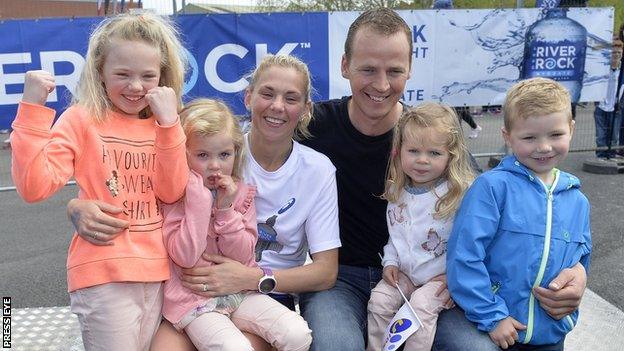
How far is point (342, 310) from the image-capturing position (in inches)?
93.2

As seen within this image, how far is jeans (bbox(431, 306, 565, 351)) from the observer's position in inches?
83.2

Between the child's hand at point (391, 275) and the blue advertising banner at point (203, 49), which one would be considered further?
the blue advertising banner at point (203, 49)

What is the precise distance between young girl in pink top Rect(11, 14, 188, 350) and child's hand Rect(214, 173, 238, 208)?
0.49 ft

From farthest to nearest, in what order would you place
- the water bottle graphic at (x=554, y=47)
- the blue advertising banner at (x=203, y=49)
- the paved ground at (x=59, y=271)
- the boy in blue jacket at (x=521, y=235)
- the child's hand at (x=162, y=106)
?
the water bottle graphic at (x=554, y=47), the blue advertising banner at (x=203, y=49), the paved ground at (x=59, y=271), the boy in blue jacket at (x=521, y=235), the child's hand at (x=162, y=106)

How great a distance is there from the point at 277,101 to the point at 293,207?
1.45 ft

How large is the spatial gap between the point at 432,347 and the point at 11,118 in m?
4.91

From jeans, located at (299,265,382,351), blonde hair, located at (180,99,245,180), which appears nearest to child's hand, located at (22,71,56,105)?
blonde hair, located at (180,99,245,180)

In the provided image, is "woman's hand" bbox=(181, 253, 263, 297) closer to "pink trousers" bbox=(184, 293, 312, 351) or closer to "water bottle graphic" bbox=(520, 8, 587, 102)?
"pink trousers" bbox=(184, 293, 312, 351)

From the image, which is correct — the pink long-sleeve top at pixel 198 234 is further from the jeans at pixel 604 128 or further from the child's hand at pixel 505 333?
the jeans at pixel 604 128

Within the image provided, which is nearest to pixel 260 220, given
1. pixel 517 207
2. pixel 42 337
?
pixel 517 207

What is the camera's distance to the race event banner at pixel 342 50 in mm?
5543

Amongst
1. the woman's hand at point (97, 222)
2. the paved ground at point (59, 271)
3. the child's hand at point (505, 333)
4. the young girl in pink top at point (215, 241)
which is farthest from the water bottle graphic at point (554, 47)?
the woman's hand at point (97, 222)

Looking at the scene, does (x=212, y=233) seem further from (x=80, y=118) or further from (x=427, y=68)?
(x=427, y=68)

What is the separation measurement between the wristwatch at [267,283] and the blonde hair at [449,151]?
60cm
